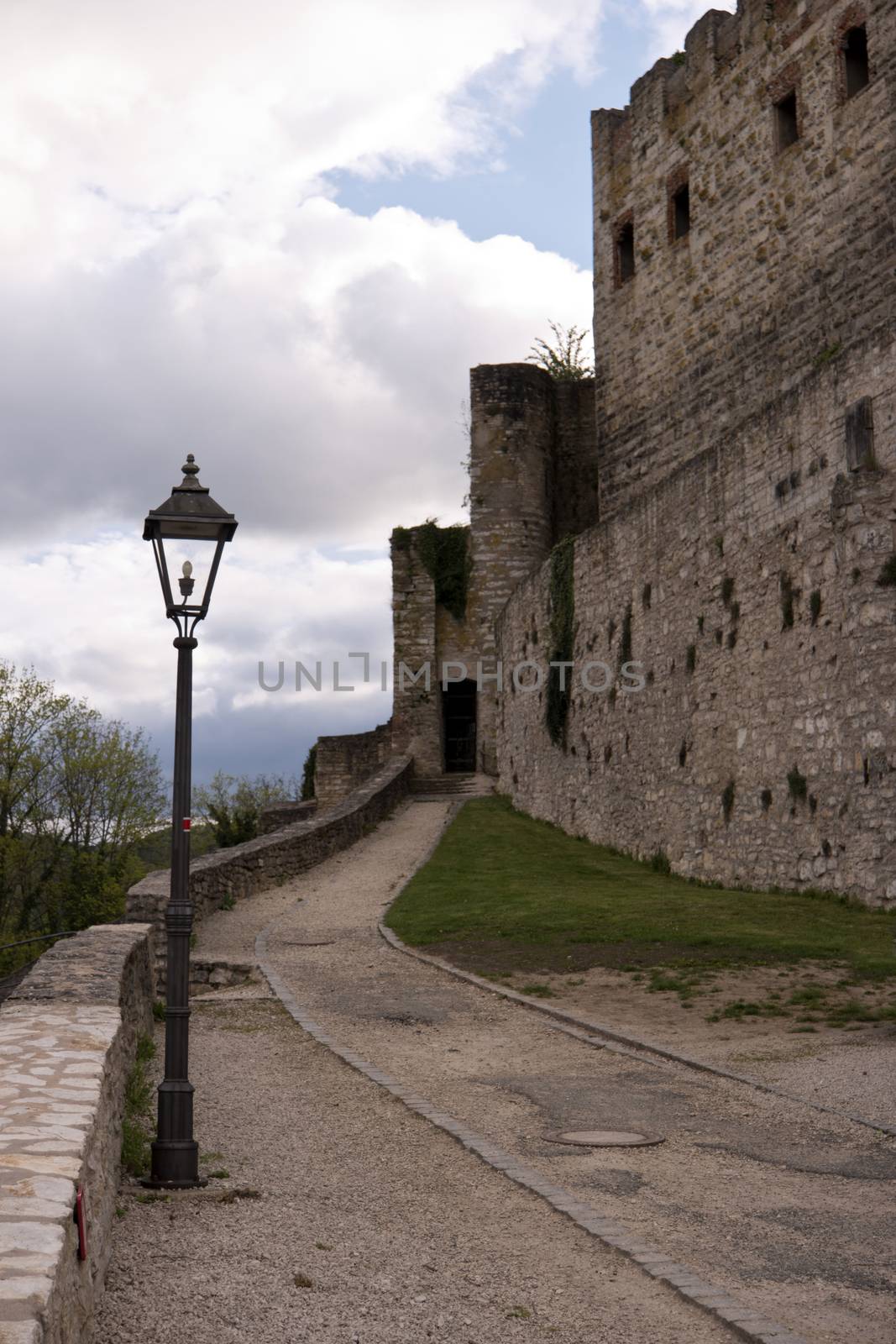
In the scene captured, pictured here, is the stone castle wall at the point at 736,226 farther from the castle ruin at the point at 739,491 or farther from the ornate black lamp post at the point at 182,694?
the ornate black lamp post at the point at 182,694

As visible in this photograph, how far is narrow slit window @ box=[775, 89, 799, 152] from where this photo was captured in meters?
21.2

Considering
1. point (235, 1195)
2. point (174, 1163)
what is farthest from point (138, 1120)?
point (235, 1195)

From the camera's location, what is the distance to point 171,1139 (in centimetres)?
603

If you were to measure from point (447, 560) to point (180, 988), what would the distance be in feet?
100

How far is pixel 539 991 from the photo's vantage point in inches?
444

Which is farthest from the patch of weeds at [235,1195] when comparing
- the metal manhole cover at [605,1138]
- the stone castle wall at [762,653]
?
the stone castle wall at [762,653]

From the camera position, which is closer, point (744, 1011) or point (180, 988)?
point (180, 988)

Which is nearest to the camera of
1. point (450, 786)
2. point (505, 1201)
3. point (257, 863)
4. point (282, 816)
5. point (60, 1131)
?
point (60, 1131)

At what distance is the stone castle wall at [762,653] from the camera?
43.8 ft

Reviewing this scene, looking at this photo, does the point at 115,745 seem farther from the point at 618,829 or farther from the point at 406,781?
the point at 618,829

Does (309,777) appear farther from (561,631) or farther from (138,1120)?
(138,1120)

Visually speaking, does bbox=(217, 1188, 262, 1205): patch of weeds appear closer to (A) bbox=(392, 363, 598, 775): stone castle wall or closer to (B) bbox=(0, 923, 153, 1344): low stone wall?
(B) bbox=(0, 923, 153, 1344): low stone wall

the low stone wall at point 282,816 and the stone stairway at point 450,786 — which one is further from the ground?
the stone stairway at point 450,786

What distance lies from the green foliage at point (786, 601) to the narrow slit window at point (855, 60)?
28.5ft
